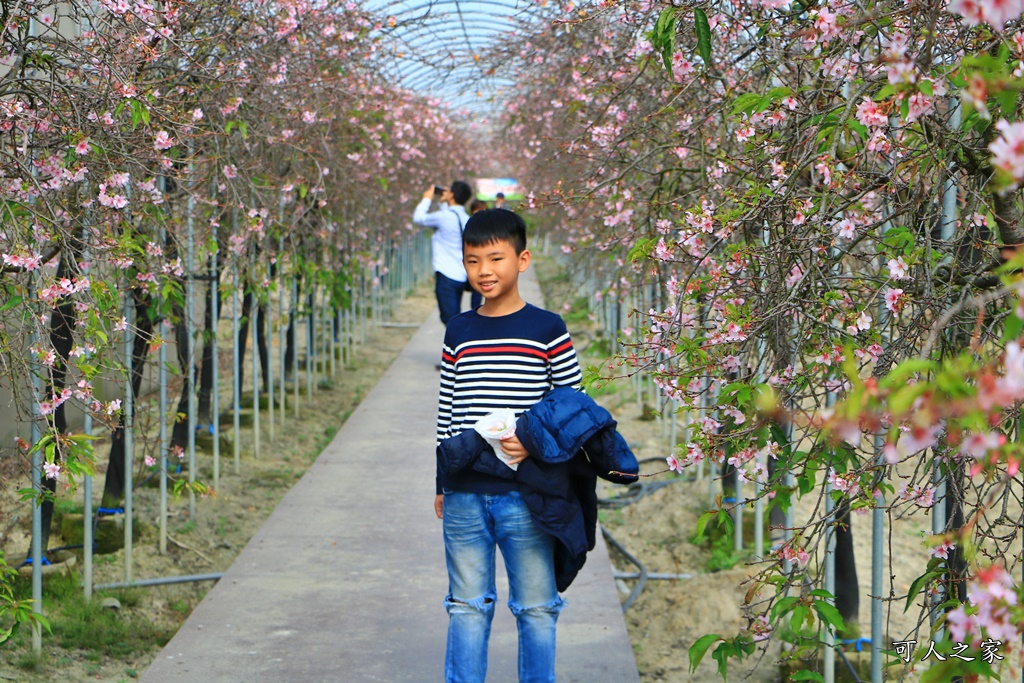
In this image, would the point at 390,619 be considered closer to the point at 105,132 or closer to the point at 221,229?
the point at 105,132

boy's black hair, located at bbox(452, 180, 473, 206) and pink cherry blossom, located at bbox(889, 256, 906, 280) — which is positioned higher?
boy's black hair, located at bbox(452, 180, 473, 206)

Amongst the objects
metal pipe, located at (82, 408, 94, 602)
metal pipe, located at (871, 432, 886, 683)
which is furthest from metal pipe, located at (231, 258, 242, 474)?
metal pipe, located at (871, 432, 886, 683)

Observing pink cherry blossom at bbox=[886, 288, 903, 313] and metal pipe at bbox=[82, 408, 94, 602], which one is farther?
metal pipe at bbox=[82, 408, 94, 602]

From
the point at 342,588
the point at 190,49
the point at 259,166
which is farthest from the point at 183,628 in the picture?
the point at 259,166

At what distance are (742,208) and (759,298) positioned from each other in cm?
32

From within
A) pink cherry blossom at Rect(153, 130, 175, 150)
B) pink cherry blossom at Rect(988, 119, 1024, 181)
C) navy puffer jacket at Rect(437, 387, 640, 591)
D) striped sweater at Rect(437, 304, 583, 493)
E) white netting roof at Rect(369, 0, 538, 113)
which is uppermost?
white netting roof at Rect(369, 0, 538, 113)

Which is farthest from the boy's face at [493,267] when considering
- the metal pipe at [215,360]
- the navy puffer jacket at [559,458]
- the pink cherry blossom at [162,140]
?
the metal pipe at [215,360]

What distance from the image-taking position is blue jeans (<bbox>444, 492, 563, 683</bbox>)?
287 cm

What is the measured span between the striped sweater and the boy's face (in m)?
0.08

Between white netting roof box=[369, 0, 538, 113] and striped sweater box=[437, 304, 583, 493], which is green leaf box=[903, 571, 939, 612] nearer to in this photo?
striped sweater box=[437, 304, 583, 493]

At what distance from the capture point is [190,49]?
4461 millimetres

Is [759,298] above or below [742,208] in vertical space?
below

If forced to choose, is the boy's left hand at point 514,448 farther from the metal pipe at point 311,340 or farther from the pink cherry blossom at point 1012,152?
the metal pipe at point 311,340

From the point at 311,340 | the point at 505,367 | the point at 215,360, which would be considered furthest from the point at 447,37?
the point at 505,367
